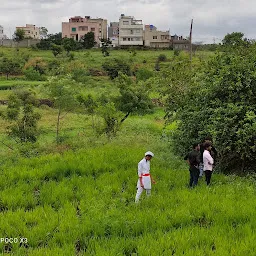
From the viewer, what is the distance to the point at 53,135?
23.2m

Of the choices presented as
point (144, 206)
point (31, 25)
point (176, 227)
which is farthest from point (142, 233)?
point (31, 25)

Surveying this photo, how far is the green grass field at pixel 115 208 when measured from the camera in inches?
267

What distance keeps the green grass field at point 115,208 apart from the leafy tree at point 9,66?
4259 centimetres

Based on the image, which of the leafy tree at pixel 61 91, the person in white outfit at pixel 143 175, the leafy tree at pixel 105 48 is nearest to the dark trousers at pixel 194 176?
the person in white outfit at pixel 143 175

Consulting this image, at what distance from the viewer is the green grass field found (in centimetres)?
677

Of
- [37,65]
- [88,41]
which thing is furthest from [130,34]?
[37,65]

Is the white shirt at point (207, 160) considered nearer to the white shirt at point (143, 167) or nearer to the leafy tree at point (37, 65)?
the white shirt at point (143, 167)

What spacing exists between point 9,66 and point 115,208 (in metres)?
50.5

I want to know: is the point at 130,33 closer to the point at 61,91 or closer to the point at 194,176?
the point at 61,91

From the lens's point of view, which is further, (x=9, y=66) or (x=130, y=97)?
(x=9, y=66)

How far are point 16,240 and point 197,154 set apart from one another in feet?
17.4

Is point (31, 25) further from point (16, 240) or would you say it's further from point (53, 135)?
point (16, 240)

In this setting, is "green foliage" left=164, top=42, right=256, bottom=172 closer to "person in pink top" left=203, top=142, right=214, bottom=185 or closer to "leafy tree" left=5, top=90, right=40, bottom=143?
"person in pink top" left=203, top=142, right=214, bottom=185

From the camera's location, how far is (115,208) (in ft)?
27.9
